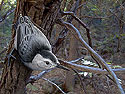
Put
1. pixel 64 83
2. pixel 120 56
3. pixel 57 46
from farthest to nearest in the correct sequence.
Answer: pixel 120 56
pixel 64 83
pixel 57 46

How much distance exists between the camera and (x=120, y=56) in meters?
7.73

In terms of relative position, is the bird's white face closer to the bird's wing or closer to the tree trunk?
the bird's wing

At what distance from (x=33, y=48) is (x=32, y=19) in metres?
0.23

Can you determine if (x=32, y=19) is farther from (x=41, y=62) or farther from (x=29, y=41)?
(x=41, y=62)

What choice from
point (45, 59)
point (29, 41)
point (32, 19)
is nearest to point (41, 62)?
point (45, 59)

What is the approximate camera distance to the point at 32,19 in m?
1.03

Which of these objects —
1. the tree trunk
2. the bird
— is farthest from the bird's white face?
the tree trunk

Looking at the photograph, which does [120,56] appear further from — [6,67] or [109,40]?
[6,67]

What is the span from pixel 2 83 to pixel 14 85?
11 cm

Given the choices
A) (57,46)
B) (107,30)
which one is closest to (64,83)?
(57,46)

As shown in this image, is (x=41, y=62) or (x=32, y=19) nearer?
(x=41, y=62)

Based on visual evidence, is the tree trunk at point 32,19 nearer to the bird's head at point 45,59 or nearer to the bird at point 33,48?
the bird at point 33,48

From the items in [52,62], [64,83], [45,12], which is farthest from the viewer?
[64,83]

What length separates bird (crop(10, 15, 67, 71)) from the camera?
91 cm
